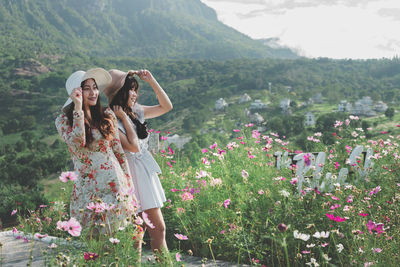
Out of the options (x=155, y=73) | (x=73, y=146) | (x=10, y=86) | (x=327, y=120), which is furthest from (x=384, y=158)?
(x=155, y=73)

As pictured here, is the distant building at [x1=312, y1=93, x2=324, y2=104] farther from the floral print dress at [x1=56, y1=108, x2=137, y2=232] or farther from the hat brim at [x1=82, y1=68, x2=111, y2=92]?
the floral print dress at [x1=56, y1=108, x2=137, y2=232]

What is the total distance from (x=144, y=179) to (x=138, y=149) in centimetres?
19

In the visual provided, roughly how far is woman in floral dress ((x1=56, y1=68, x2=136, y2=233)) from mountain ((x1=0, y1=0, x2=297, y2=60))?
99.0 meters

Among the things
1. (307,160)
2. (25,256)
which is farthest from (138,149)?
(307,160)

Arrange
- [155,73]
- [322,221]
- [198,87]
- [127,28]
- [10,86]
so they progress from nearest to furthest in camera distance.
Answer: [322,221] < [10,86] < [198,87] < [155,73] < [127,28]

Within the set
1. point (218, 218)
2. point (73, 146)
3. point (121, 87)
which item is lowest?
point (218, 218)

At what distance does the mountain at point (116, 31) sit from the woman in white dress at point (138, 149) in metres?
98.7

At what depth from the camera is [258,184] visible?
9.19ft

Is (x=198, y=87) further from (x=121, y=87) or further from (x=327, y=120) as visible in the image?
(x=121, y=87)

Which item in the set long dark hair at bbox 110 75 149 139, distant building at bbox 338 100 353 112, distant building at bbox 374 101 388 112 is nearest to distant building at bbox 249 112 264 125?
distant building at bbox 338 100 353 112

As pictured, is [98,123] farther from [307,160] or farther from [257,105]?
[257,105]

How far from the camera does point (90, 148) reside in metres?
1.86

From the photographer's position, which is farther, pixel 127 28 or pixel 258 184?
pixel 127 28

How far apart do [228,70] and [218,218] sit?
95.0 m
